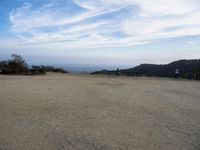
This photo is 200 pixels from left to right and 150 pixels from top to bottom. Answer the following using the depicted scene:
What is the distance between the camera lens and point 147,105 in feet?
26.7

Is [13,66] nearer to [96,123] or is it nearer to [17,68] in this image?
[17,68]

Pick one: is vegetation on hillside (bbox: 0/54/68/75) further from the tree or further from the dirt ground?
the dirt ground

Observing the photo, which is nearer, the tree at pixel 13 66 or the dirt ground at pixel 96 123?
the dirt ground at pixel 96 123

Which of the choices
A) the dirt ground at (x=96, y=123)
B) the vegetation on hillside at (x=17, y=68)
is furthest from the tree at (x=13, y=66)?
the dirt ground at (x=96, y=123)

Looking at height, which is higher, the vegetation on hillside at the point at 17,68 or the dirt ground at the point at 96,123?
the vegetation on hillside at the point at 17,68

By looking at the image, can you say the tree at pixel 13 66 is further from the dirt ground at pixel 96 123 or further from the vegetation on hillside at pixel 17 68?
the dirt ground at pixel 96 123

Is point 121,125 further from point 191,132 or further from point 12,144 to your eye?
point 12,144

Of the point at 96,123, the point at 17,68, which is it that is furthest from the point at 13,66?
the point at 96,123

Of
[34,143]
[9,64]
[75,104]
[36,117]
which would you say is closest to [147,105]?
[75,104]

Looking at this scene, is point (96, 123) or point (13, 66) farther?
point (13, 66)

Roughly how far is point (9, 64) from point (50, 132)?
15.8 metres

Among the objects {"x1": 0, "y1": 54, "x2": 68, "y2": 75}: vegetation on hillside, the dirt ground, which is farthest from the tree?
the dirt ground

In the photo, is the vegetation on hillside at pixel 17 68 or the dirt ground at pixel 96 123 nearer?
the dirt ground at pixel 96 123

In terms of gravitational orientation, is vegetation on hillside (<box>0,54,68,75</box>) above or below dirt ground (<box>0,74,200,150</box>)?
above
